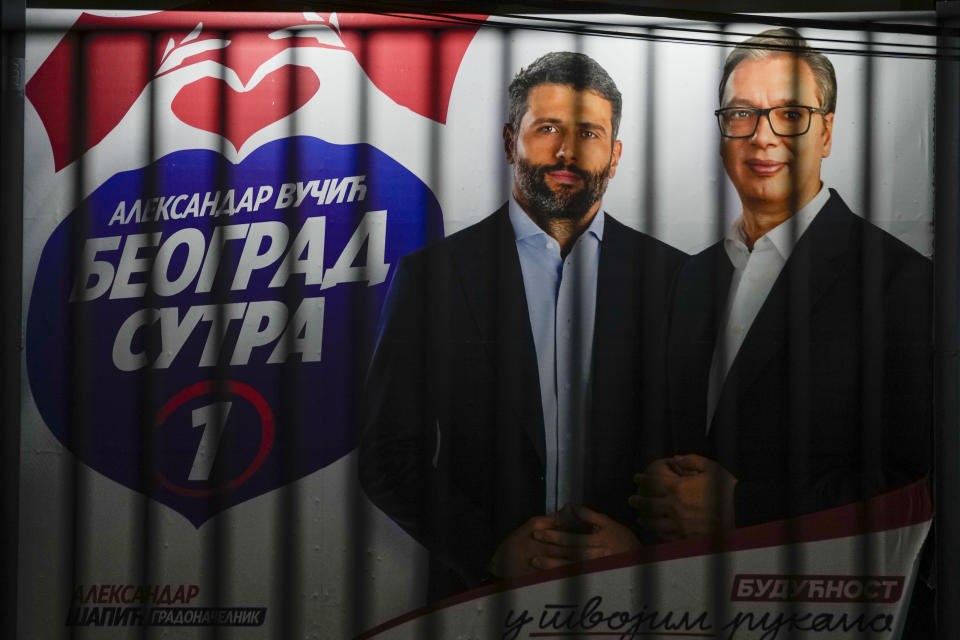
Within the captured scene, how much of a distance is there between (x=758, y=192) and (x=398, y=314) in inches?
54.1

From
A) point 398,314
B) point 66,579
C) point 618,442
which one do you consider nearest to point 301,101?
point 398,314

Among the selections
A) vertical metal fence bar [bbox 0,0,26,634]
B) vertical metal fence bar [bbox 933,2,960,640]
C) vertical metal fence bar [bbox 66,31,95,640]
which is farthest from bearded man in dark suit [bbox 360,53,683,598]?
vertical metal fence bar [bbox 0,0,26,634]

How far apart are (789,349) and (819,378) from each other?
0.15 m

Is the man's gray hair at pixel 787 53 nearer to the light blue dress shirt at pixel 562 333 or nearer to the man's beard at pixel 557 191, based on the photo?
the man's beard at pixel 557 191

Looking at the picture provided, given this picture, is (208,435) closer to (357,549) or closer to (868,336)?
(357,549)

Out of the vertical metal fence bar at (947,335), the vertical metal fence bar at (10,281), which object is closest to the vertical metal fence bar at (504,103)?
the vertical metal fence bar at (947,335)

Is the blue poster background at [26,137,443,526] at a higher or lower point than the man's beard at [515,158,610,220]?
lower

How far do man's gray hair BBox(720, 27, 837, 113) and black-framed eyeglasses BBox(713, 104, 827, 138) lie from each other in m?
0.05

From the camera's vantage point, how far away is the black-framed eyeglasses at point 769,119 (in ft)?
9.21

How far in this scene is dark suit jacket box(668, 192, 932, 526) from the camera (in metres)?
2.78

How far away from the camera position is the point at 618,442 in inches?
110

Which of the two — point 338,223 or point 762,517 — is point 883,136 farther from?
point 338,223

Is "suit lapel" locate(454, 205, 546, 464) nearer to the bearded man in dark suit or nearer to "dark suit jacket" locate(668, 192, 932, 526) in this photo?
the bearded man in dark suit

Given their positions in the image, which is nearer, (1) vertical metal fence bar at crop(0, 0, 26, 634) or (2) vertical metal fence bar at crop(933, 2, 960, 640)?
(2) vertical metal fence bar at crop(933, 2, 960, 640)
